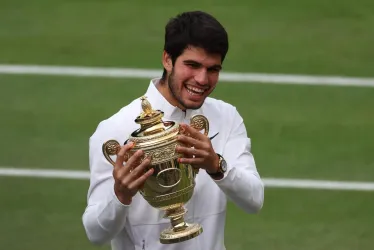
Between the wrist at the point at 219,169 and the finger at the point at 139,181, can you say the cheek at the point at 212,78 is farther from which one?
the finger at the point at 139,181

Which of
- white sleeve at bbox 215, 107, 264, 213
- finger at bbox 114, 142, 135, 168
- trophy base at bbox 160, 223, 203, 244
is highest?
finger at bbox 114, 142, 135, 168

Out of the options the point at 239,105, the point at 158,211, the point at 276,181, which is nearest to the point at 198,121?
the point at 158,211

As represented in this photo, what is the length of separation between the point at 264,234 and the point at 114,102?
2175 millimetres

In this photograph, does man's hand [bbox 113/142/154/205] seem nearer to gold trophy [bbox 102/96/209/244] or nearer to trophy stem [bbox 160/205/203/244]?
gold trophy [bbox 102/96/209/244]

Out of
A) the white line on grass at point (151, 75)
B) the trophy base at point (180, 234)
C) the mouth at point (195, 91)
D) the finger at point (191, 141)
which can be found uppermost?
the mouth at point (195, 91)

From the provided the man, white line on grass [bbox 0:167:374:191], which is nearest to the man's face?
the man

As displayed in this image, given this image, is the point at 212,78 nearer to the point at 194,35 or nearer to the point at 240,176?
the point at 194,35

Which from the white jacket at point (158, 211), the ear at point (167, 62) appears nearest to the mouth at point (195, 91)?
the ear at point (167, 62)

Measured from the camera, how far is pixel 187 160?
14.3 feet

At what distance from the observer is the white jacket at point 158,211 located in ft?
15.1

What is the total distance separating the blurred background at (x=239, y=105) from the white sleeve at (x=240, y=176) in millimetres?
3167

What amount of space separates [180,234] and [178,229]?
2.0 inches

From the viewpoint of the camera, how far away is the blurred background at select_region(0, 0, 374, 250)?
8336 mm

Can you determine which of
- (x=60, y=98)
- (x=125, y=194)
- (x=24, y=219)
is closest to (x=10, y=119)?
(x=60, y=98)
